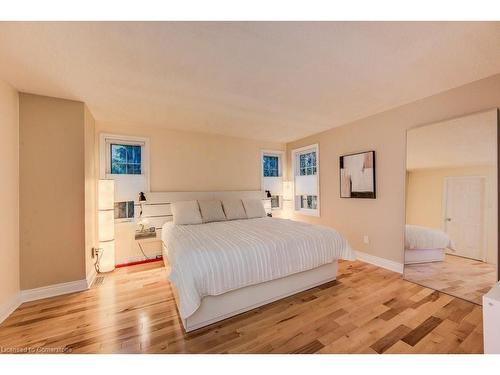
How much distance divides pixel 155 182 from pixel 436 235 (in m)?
4.11

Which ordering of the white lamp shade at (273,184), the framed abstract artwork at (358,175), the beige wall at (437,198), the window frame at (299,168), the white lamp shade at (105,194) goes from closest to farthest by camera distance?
the beige wall at (437,198)
the white lamp shade at (105,194)
the framed abstract artwork at (358,175)
the window frame at (299,168)
the white lamp shade at (273,184)

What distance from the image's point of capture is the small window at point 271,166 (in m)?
4.77

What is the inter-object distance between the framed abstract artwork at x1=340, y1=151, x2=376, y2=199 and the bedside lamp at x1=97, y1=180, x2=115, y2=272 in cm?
371

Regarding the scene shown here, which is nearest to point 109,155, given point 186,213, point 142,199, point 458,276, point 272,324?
point 142,199

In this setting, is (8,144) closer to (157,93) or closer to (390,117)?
(157,93)

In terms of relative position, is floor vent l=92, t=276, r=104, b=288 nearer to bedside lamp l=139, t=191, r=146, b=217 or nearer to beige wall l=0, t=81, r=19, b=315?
beige wall l=0, t=81, r=19, b=315

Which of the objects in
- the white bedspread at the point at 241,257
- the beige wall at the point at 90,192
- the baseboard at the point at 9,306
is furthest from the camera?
the beige wall at the point at 90,192

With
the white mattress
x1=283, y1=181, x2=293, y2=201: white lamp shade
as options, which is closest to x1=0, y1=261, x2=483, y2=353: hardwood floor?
the white mattress

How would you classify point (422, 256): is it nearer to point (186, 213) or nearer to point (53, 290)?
point (186, 213)

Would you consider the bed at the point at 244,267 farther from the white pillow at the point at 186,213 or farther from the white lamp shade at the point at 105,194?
the white lamp shade at the point at 105,194

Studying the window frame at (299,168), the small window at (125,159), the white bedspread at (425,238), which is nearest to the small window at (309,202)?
the window frame at (299,168)

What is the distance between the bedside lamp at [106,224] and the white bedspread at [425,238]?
4122 millimetres

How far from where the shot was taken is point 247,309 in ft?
6.31
